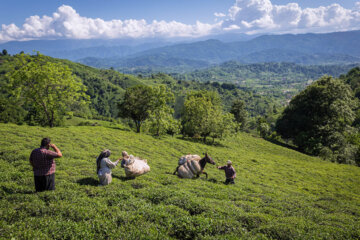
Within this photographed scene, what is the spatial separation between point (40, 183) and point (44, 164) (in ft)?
4.94

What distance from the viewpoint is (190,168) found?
19047mm

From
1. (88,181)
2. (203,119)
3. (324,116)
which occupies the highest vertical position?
(88,181)

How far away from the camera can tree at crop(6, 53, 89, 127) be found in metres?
37.3

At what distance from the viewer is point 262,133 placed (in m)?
107

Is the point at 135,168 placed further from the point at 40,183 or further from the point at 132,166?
the point at 40,183

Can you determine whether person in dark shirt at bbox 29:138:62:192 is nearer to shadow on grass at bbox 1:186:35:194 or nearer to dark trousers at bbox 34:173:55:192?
dark trousers at bbox 34:173:55:192

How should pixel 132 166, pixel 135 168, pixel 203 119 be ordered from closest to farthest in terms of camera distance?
1. pixel 132 166
2. pixel 135 168
3. pixel 203 119

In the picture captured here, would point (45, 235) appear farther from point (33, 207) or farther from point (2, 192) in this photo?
point (2, 192)

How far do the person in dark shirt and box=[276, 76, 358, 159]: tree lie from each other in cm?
6574

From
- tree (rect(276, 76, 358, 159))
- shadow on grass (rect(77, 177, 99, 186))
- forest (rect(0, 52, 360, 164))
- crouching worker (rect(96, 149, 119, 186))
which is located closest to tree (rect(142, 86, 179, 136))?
forest (rect(0, 52, 360, 164))

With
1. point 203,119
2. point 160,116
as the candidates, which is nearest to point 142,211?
point 160,116

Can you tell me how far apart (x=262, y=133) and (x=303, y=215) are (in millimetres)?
101331

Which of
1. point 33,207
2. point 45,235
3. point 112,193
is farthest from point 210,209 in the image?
point 33,207

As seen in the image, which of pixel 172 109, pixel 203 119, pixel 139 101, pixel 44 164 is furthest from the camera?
pixel 139 101
